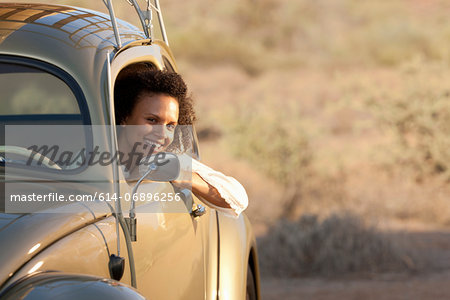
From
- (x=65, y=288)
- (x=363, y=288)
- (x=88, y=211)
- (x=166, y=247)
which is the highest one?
(x=88, y=211)

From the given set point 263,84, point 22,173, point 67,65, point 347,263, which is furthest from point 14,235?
point 263,84

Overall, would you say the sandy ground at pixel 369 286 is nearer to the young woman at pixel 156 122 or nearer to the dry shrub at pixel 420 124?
the dry shrub at pixel 420 124

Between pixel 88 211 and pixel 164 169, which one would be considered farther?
pixel 164 169

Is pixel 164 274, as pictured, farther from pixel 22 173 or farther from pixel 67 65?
pixel 67 65

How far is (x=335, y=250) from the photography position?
7.57 meters

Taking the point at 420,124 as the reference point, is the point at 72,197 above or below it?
below

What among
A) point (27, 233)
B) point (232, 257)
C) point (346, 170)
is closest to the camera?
point (27, 233)

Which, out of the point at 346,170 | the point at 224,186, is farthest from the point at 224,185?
the point at 346,170

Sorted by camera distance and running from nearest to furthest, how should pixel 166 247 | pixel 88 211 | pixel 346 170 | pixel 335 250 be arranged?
pixel 88 211
pixel 166 247
pixel 335 250
pixel 346 170

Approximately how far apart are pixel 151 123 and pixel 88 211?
29.2 inches

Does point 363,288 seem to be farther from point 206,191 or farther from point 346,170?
point 346,170

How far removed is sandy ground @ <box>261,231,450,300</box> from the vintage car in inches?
146

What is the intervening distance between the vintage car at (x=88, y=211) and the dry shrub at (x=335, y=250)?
4.35m

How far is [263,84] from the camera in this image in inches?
1081
